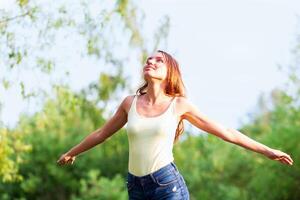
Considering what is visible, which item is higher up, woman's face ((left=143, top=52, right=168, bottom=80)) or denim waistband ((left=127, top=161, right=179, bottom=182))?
woman's face ((left=143, top=52, right=168, bottom=80))

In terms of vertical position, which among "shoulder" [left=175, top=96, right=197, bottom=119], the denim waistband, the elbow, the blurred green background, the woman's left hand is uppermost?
"shoulder" [left=175, top=96, right=197, bottom=119]

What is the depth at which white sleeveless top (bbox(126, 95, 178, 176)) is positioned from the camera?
4.66 meters

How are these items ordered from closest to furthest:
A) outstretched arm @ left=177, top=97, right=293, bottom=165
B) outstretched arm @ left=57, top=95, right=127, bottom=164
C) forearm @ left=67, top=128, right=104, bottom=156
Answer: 1. outstretched arm @ left=177, top=97, right=293, bottom=165
2. outstretched arm @ left=57, top=95, right=127, bottom=164
3. forearm @ left=67, top=128, right=104, bottom=156

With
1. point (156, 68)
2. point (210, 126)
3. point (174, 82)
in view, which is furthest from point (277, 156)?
point (156, 68)

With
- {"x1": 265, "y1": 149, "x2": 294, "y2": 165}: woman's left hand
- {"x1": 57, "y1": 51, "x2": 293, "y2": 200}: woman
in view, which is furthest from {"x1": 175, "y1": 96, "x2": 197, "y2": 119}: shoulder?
{"x1": 265, "y1": 149, "x2": 294, "y2": 165}: woman's left hand

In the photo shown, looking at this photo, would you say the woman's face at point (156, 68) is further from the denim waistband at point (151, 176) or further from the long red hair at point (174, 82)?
the denim waistband at point (151, 176)

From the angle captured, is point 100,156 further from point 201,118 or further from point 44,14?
point 201,118

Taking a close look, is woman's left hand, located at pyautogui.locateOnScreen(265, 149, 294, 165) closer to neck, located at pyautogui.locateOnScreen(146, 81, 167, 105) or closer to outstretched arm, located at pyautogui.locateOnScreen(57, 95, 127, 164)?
neck, located at pyautogui.locateOnScreen(146, 81, 167, 105)

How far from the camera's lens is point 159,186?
4.62 m

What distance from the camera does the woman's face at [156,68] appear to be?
4.83 m

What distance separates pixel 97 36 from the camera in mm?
10391

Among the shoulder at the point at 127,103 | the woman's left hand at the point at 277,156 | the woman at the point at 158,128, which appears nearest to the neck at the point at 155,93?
the woman at the point at 158,128

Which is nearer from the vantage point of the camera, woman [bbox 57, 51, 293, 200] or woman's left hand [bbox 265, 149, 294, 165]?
woman [bbox 57, 51, 293, 200]

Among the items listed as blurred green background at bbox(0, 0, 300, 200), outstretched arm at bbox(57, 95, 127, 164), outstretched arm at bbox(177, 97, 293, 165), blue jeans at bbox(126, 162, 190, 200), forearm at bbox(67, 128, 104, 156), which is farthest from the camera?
blurred green background at bbox(0, 0, 300, 200)
